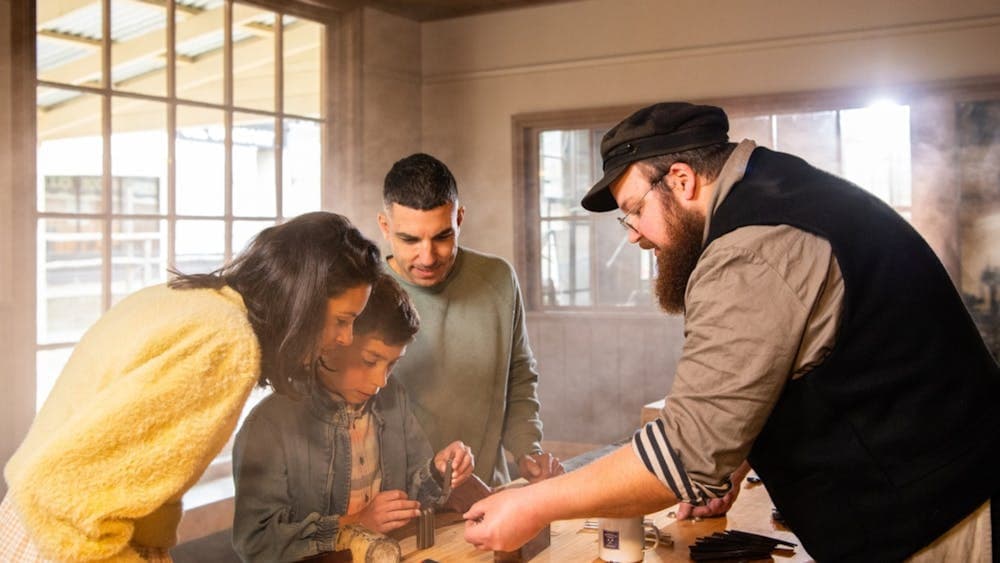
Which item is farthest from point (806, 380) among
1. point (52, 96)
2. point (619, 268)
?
point (619, 268)

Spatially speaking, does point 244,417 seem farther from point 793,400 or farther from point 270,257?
point 793,400

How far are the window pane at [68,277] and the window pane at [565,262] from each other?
2158mm

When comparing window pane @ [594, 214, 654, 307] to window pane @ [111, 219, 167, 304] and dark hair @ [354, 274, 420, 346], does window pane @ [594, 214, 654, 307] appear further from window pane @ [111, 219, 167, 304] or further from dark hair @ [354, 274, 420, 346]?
dark hair @ [354, 274, 420, 346]

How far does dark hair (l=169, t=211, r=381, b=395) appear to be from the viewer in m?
1.32

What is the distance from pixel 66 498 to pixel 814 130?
3.72m

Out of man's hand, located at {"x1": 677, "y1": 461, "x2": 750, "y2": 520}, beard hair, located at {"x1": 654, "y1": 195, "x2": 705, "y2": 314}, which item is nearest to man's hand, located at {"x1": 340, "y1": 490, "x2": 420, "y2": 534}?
man's hand, located at {"x1": 677, "y1": 461, "x2": 750, "y2": 520}

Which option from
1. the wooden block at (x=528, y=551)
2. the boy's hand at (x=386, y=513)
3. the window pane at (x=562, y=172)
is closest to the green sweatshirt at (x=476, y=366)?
the boy's hand at (x=386, y=513)

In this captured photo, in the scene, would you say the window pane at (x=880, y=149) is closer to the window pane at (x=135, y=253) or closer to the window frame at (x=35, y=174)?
the window frame at (x=35, y=174)

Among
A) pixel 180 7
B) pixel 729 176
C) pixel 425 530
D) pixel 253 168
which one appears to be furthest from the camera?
pixel 253 168

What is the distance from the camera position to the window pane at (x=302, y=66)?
417 centimetres

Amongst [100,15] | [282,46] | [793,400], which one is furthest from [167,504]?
[282,46]

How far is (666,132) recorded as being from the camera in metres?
1.40

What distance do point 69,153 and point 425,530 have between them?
232 centimetres

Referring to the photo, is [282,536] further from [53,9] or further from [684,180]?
[53,9]
